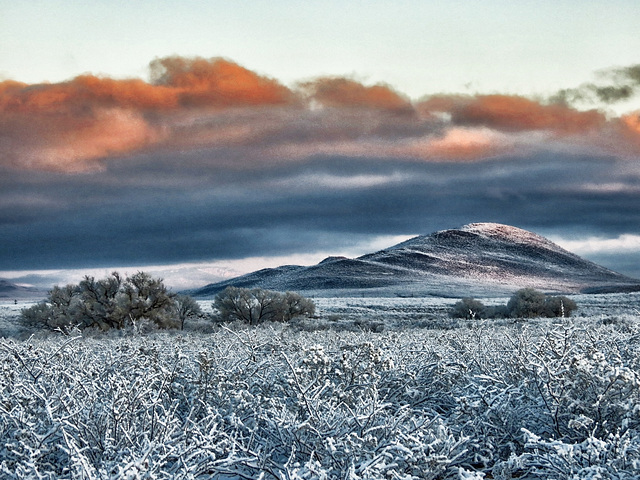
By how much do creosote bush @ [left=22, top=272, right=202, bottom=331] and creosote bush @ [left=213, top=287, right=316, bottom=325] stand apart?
224cm

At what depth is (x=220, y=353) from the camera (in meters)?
9.55

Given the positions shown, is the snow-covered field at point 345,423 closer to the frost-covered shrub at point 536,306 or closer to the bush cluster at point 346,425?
the bush cluster at point 346,425

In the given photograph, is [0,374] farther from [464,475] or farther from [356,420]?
[464,475]

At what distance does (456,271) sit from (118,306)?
10458cm

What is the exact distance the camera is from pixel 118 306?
2780 cm

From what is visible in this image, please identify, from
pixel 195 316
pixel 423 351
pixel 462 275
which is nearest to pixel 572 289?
pixel 462 275

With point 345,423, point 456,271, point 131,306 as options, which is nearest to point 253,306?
point 131,306

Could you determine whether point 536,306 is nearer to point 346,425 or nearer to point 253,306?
point 253,306

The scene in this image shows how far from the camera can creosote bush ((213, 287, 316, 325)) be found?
1243 inches

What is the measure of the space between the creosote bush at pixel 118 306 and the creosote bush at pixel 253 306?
2.24 m

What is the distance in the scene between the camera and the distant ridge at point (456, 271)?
106 meters

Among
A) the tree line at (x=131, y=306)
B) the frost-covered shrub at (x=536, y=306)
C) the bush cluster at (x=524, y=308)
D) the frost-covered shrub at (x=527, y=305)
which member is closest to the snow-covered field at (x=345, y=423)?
the tree line at (x=131, y=306)

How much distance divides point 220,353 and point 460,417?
15.2 feet

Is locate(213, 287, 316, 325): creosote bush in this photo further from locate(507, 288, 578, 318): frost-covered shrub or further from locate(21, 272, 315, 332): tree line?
locate(507, 288, 578, 318): frost-covered shrub
